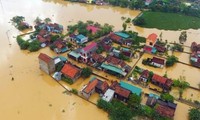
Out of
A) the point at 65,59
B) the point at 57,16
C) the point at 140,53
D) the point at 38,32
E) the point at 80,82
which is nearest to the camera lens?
the point at 80,82

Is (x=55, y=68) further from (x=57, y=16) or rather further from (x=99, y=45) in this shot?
(x=57, y=16)

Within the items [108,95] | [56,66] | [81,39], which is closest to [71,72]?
[56,66]

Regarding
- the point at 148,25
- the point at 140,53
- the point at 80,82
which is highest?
the point at 148,25

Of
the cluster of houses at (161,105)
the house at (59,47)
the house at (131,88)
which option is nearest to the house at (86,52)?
the house at (59,47)

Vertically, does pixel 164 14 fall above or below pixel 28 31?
above

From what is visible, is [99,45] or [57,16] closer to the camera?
[99,45]

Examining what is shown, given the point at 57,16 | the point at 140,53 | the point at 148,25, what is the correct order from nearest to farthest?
the point at 140,53 → the point at 148,25 → the point at 57,16

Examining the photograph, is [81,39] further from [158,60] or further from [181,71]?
[181,71]

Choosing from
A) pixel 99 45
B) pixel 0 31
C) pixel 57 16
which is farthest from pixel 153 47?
pixel 0 31
